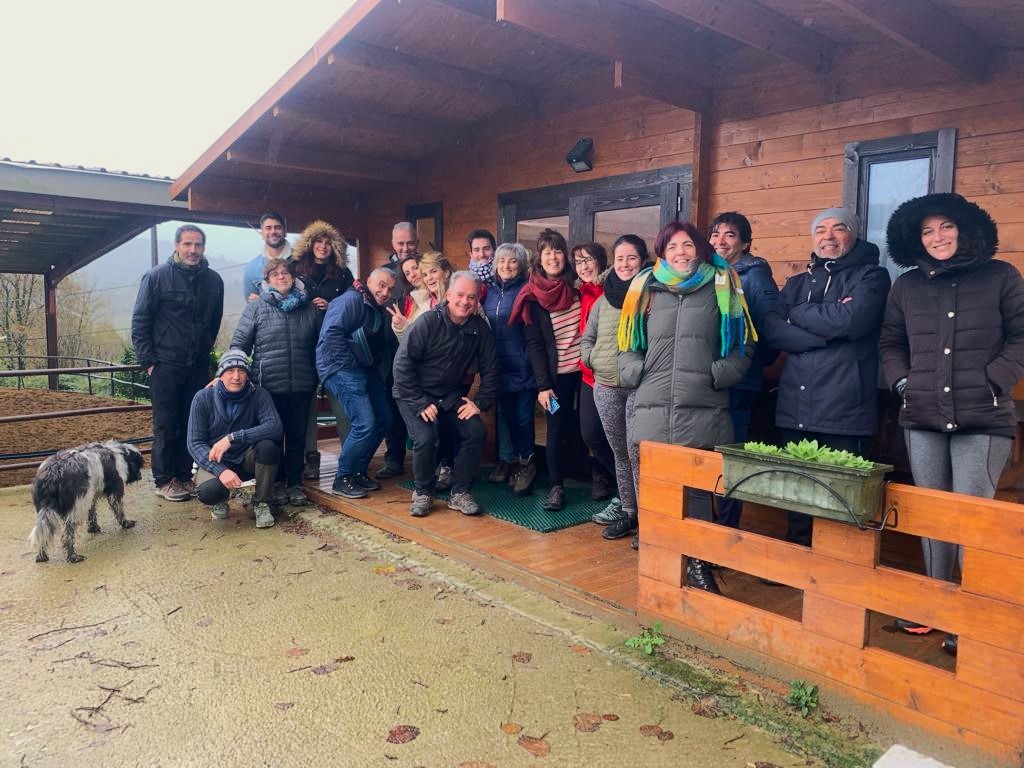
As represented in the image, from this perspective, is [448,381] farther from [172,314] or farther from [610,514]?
[172,314]

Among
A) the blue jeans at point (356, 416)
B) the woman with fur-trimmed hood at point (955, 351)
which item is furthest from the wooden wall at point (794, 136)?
the blue jeans at point (356, 416)

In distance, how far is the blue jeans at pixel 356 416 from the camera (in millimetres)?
5004

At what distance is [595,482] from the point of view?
490cm

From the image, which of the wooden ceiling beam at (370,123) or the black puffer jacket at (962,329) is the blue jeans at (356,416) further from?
the black puffer jacket at (962,329)

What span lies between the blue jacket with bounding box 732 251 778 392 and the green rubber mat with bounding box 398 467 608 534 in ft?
4.48

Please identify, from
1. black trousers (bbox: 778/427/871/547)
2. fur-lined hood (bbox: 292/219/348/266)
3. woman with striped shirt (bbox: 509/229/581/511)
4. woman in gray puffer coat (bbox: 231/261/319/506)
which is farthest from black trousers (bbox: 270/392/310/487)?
black trousers (bbox: 778/427/871/547)

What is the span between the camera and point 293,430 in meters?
5.12

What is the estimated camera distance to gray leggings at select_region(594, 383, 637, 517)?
3.96 metres

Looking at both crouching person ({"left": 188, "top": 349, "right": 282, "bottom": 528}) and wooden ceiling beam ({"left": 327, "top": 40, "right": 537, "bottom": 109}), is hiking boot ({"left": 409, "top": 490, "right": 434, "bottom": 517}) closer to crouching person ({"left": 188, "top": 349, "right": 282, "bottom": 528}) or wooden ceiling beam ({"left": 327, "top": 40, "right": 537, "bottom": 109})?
crouching person ({"left": 188, "top": 349, "right": 282, "bottom": 528})

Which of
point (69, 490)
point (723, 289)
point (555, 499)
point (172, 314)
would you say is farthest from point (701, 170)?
point (69, 490)

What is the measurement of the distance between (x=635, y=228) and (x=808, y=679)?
3.32 metres

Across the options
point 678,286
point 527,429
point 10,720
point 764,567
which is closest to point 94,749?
point 10,720

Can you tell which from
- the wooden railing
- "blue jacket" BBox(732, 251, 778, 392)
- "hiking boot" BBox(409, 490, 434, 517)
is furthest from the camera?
"hiking boot" BBox(409, 490, 434, 517)

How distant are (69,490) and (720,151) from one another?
13.8 feet
